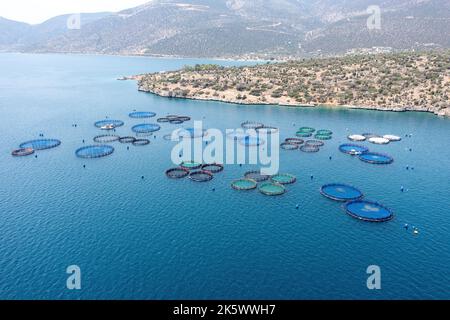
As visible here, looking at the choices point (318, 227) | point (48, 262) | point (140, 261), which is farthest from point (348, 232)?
point (48, 262)

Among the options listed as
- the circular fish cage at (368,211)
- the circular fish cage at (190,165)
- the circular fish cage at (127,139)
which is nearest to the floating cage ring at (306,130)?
the circular fish cage at (190,165)

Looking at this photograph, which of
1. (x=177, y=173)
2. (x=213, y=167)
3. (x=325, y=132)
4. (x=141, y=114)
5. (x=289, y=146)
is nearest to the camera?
(x=177, y=173)

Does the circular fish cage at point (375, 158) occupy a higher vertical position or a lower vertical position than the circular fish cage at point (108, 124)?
lower

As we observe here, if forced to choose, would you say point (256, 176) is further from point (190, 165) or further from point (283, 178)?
point (190, 165)

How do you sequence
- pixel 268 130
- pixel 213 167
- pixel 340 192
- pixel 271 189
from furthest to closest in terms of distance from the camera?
pixel 268 130, pixel 213 167, pixel 271 189, pixel 340 192

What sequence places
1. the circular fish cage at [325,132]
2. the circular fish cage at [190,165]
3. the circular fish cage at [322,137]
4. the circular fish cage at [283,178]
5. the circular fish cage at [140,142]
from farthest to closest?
the circular fish cage at [325,132] → the circular fish cage at [322,137] → the circular fish cage at [140,142] → the circular fish cage at [190,165] → the circular fish cage at [283,178]

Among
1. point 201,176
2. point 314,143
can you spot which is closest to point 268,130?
point 314,143

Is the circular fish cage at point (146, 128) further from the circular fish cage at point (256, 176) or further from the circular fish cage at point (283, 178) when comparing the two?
the circular fish cage at point (283, 178)
